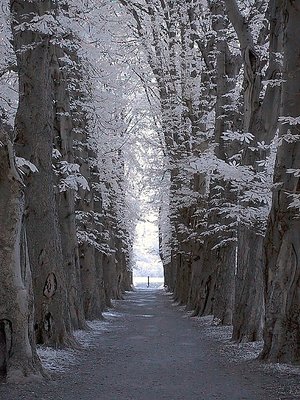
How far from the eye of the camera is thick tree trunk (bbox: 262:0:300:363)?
10039mm

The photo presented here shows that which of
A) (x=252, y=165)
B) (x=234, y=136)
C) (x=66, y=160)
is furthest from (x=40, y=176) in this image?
(x=252, y=165)

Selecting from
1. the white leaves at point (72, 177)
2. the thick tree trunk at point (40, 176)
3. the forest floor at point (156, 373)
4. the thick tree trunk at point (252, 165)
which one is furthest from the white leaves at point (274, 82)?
the forest floor at point (156, 373)

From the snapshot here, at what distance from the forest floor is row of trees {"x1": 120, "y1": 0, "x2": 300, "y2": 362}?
86 cm

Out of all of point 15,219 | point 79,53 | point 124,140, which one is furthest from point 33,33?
point 124,140

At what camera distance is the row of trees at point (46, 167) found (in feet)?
26.8

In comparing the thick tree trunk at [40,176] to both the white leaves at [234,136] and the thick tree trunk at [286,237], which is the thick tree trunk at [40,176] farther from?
the thick tree trunk at [286,237]

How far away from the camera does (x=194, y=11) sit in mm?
21156

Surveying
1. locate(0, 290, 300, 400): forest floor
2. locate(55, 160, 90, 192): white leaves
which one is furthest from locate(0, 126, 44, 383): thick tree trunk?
locate(55, 160, 90, 192): white leaves

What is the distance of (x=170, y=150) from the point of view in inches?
1045

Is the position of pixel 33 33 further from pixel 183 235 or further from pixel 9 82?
pixel 183 235

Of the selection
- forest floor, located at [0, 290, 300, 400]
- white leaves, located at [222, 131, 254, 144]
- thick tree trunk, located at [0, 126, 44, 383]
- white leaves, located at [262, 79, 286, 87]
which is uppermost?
white leaves, located at [262, 79, 286, 87]

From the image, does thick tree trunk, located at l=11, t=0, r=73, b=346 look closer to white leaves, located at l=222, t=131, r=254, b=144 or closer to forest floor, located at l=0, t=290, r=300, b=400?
forest floor, located at l=0, t=290, r=300, b=400

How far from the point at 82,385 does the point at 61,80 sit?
8601 millimetres

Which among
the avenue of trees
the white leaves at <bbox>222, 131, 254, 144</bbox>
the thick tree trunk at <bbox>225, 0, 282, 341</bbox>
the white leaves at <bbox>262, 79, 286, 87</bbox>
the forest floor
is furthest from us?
the thick tree trunk at <bbox>225, 0, 282, 341</bbox>
